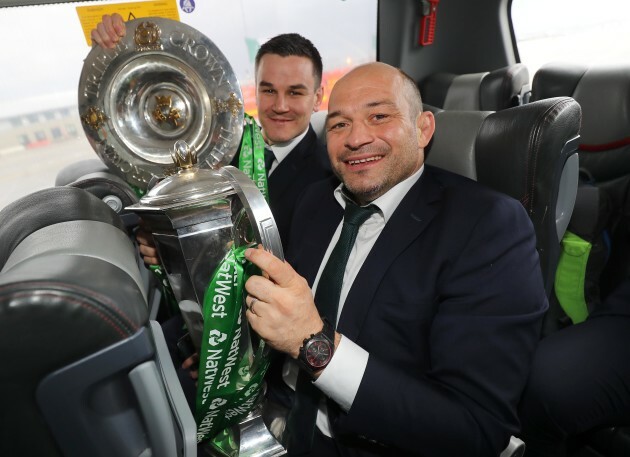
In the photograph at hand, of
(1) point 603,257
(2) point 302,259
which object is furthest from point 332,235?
(1) point 603,257

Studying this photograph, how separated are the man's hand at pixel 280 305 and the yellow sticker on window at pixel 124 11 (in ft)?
4.87

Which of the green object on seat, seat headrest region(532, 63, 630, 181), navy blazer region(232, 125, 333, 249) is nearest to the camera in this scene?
the green object on seat

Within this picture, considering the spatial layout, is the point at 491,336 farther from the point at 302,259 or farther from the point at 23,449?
the point at 23,449

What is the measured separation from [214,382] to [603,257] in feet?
4.88

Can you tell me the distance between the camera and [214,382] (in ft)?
2.79

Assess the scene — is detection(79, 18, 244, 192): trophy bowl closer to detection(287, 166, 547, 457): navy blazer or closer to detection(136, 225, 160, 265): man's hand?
detection(136, 225, 160, 265): man's hand

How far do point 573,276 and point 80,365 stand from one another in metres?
1.57

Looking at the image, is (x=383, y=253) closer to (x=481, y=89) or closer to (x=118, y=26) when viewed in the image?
(x=118, y=26)

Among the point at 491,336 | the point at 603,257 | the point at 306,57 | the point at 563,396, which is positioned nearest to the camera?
the point at 491,336

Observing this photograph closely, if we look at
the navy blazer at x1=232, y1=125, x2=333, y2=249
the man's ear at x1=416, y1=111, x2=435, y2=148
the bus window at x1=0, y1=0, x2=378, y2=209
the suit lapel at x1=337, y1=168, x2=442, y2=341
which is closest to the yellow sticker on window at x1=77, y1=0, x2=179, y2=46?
the bus window at x1=0, y1=0, x2=378, y2=209

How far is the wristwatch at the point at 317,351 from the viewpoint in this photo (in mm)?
824

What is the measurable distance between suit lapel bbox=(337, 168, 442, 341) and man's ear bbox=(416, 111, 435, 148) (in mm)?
226

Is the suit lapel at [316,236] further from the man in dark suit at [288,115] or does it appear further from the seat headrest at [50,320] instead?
the seat headrest at [50,320]

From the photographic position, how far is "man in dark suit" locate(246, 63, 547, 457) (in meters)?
0.83
